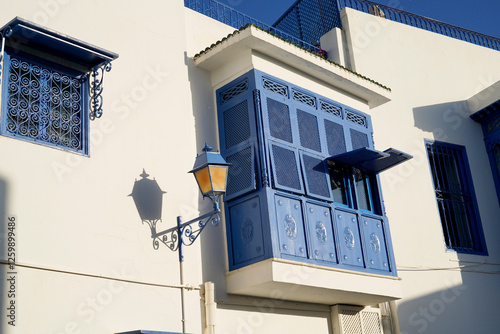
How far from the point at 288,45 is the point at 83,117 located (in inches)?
112

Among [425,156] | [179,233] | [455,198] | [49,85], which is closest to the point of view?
[49,85]

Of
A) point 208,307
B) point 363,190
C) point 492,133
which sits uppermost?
point 492,133

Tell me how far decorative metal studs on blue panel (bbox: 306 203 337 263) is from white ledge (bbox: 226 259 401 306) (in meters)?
0.17

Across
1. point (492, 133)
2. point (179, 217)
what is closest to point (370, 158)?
point (179, 217)

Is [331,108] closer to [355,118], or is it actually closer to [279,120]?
[355,118]

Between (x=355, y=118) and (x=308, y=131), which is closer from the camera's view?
(x=308, y=131)

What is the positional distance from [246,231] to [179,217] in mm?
817

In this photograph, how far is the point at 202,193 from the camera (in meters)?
7.73

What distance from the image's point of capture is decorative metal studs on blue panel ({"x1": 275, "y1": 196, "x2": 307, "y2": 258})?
26.2ft

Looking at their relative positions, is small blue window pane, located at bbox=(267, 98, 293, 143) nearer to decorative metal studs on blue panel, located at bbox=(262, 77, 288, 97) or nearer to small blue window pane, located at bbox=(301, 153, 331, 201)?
decorative metal studs on blue panel, located at bbox=(262, 77, 288, 97)

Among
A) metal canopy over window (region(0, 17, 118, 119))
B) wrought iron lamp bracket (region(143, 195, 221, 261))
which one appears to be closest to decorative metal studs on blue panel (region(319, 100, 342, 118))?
wrought iron lamp bracket (region(143, 195, 221, 261))

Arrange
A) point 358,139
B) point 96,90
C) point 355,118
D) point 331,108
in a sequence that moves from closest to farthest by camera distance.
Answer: point 96,90
point 331,108
point 358,139
point 355,118

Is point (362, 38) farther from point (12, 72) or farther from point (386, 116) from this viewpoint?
point (12, 72)

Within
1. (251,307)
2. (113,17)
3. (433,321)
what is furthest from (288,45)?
(433,321)
